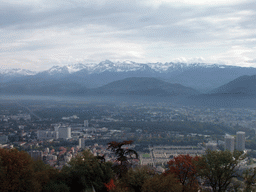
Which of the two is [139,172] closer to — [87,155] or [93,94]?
[87,155]

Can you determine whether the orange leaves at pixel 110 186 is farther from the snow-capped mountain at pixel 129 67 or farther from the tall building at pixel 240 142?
the snow-capped mountain at pixel 129 67

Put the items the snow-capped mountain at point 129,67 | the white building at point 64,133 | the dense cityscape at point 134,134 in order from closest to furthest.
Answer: the dense cityscape at point 134,134 < the white building at point 64,133 < the snow-capped mountain at point 129,67

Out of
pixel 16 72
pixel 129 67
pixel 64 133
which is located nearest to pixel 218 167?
pixel 64 133

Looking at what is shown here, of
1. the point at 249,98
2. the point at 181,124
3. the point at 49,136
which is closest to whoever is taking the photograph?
the point at 49,136

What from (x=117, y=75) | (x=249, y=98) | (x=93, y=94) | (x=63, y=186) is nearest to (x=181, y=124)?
(x=249, y=98)

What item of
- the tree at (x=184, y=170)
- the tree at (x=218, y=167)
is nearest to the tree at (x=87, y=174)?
the tree at (x=184, y=170)

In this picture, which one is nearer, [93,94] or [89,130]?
[89,130]

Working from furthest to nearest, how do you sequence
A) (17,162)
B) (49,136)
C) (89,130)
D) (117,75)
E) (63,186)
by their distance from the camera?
(117,75), (89,130), (49,136), (63,186), (17,162)

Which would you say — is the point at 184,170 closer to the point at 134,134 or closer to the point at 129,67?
the point at 134,134

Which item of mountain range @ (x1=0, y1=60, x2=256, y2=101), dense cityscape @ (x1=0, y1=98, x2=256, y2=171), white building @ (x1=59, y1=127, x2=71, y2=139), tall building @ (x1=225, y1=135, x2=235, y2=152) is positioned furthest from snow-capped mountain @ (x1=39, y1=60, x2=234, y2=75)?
tall building @ (x1=225, y1=135, x2=235, y2=152)
